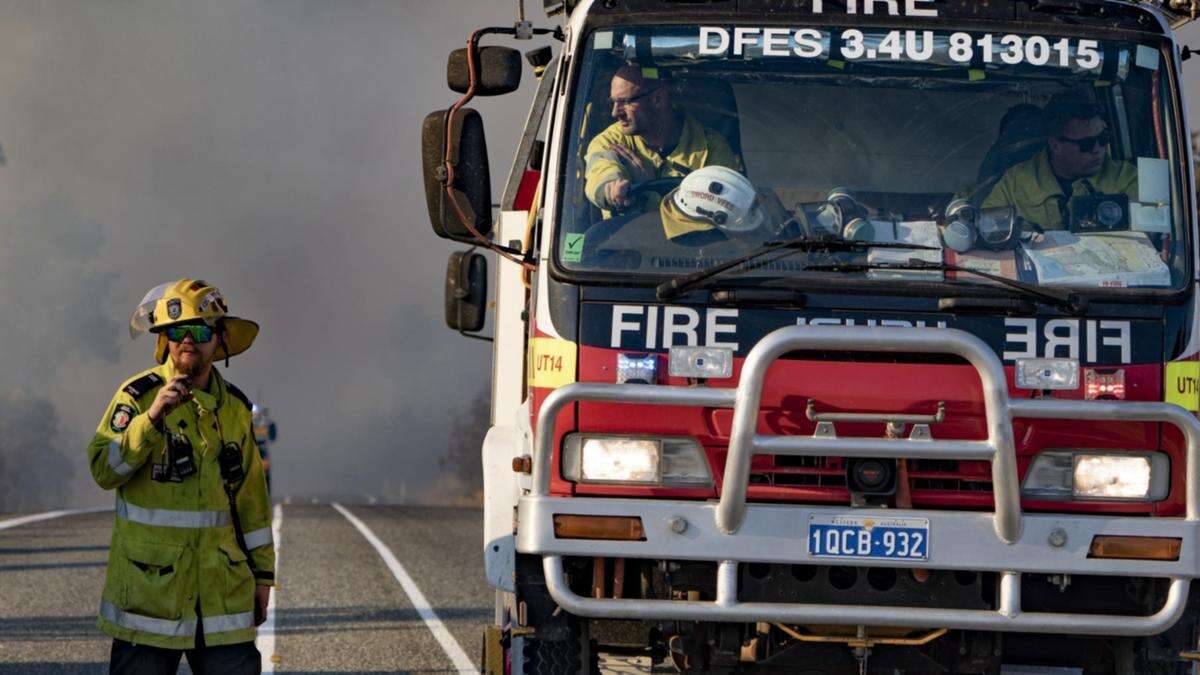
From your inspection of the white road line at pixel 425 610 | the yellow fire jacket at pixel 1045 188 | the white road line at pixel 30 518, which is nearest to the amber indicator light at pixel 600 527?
the yellow fire jacket at pixel 1045 188

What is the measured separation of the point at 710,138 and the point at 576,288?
2.72 ft

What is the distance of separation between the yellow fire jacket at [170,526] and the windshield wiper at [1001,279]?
213cm

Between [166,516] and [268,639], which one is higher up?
[166,516]

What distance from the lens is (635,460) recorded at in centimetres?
619

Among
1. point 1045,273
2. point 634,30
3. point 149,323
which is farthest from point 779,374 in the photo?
point 149,323

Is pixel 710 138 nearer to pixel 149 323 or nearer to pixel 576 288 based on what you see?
pixel 576 288

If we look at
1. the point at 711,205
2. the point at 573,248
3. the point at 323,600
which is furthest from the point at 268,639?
the point at 711,205

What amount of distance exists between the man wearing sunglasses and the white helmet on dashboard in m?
0.86

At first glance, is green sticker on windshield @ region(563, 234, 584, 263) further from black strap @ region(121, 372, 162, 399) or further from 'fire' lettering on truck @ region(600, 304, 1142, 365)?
black strap @ region(121, 372, 162, 399)

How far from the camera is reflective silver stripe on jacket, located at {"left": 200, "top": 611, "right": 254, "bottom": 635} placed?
608cm

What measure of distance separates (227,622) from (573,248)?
172cm

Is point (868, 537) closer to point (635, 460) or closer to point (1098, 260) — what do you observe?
point (635, 460)

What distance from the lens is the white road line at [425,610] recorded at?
33.6 ft

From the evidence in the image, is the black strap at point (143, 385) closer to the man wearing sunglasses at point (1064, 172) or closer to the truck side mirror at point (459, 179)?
the truck side mirror at point (459, 179)
